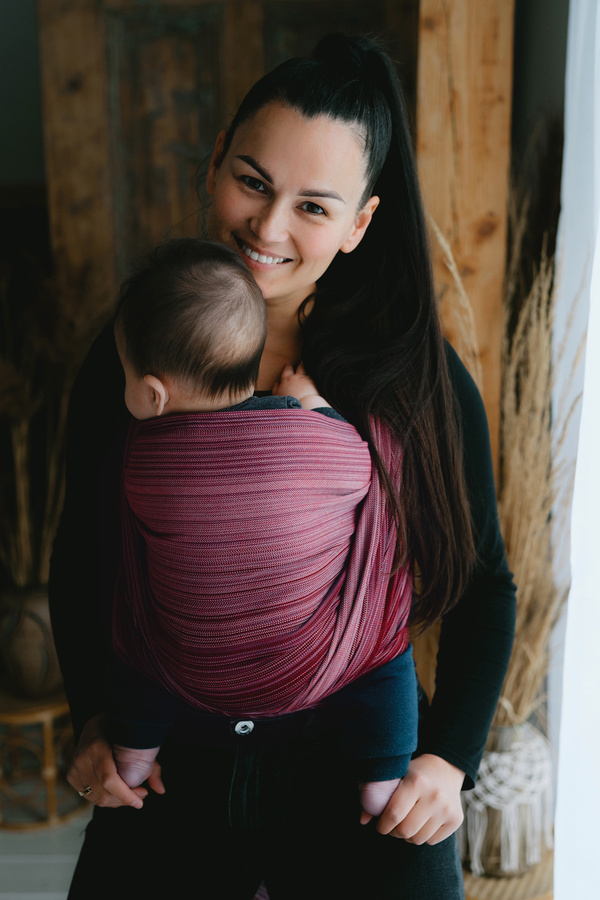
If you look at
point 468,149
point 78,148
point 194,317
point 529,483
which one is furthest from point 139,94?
point 194,317

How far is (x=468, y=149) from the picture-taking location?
1.98 metres

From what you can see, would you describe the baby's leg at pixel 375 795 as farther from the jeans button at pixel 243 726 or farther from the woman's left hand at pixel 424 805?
the jeans button at pixel 243 726

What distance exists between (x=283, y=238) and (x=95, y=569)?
2.02 ft

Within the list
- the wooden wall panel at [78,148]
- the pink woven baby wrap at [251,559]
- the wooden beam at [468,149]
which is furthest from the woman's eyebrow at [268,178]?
the wooden wall panel at [78,148]

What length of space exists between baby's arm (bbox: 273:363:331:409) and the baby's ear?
0.18m

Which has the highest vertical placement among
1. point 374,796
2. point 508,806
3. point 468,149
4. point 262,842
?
point 468,149

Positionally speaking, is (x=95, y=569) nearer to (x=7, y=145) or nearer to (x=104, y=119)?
(x=104, y=119)

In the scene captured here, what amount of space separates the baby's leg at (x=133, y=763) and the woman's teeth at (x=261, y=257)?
723 mm

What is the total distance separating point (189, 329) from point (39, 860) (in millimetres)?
2178

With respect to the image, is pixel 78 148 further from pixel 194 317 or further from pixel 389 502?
pixel 389 502

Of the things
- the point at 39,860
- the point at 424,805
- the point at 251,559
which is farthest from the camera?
the point at 39,860

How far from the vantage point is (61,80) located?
8.20 feet

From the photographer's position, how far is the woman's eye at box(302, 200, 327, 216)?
1.04m

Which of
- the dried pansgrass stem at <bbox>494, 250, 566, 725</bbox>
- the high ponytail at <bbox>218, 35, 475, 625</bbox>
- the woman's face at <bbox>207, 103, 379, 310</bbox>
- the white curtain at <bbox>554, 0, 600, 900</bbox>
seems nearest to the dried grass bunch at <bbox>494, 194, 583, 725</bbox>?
the dried pansgrass stem at <bbox>494, 250, 566, 725</bbox>
